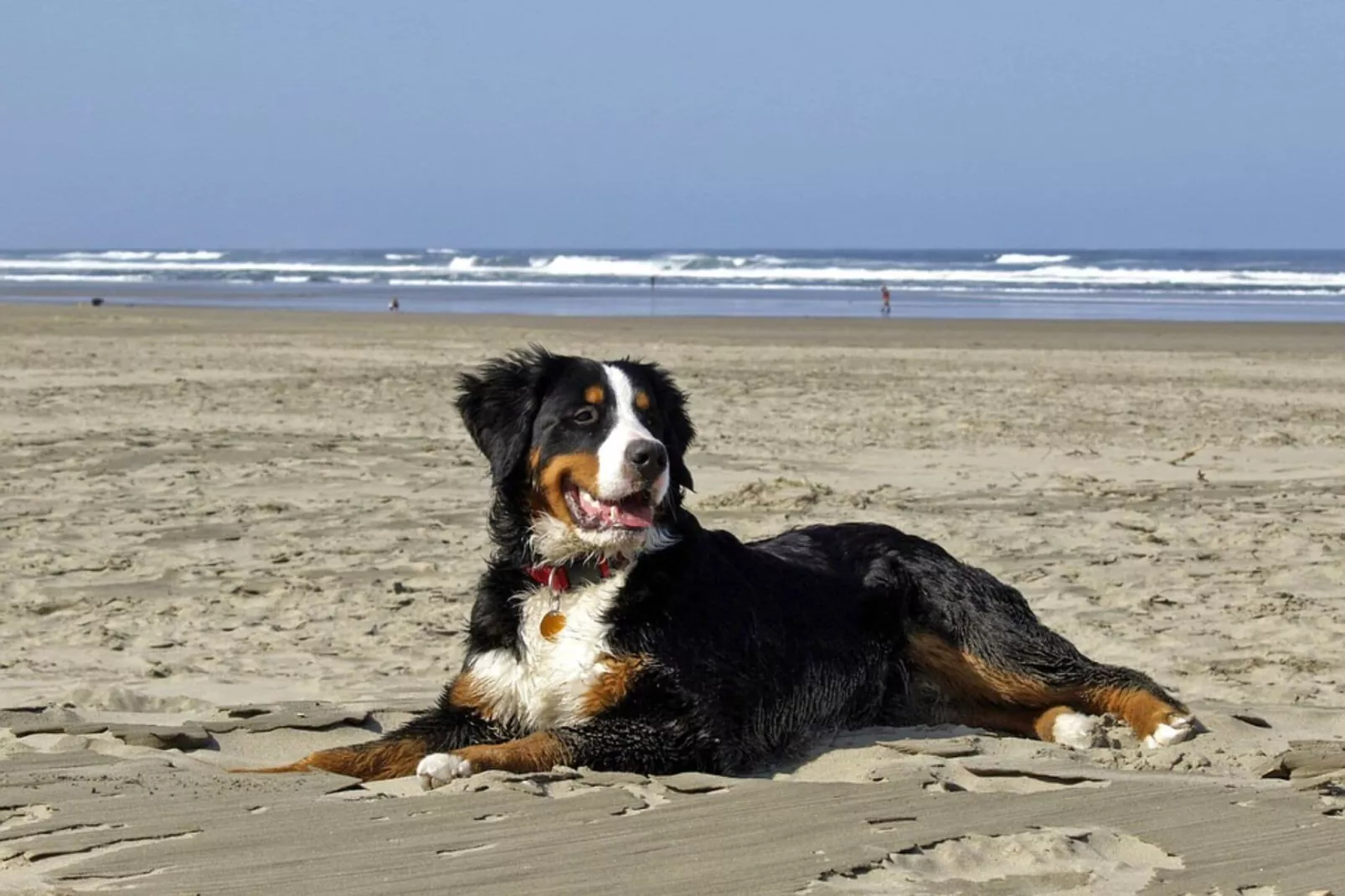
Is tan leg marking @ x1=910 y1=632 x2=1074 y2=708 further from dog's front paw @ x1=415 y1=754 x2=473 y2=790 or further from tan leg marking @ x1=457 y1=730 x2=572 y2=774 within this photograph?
dog's front paw @ x1=415 y1=754 x2=473 y2=790

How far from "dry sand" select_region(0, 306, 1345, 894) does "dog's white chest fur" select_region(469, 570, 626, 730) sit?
47 centimetres

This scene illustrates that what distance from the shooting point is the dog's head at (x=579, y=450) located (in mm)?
5379

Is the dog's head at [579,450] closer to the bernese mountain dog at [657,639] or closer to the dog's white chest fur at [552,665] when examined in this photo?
the bernese mountain dog at [657,639]

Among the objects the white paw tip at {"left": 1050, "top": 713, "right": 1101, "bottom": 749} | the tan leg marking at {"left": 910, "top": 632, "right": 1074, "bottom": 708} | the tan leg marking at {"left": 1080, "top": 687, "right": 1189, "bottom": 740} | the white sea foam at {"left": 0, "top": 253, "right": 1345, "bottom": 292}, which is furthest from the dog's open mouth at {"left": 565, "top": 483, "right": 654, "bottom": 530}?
the white sea foam at {"left": 0, "top": 253, "right": 1345, "bottom": 292}

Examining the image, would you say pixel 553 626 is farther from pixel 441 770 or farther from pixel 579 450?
pixel 441 770

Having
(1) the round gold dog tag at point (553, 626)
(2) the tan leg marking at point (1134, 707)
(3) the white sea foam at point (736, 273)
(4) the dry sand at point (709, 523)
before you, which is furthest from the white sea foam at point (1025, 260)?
(1) the round gold dog tag at point (553, 626)

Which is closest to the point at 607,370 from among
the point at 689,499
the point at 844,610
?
the point at 844,610

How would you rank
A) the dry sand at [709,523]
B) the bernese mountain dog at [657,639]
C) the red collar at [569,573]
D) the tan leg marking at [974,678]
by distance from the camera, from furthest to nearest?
the tan leg marking at [974,678] → the red collar at [569,573] → the bernese mountain dog at [657,639] → the dry sand at [709,523]

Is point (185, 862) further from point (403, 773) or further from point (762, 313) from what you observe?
point (762, 313)

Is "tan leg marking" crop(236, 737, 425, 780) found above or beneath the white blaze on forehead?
beneath

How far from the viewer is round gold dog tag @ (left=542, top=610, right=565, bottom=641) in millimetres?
5469

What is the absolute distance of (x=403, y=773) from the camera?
5.24 metres

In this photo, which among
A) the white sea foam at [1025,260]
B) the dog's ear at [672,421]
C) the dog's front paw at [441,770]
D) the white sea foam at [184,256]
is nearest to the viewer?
the dog's front paw at [441,770]

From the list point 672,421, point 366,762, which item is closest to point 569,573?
point 672,421
